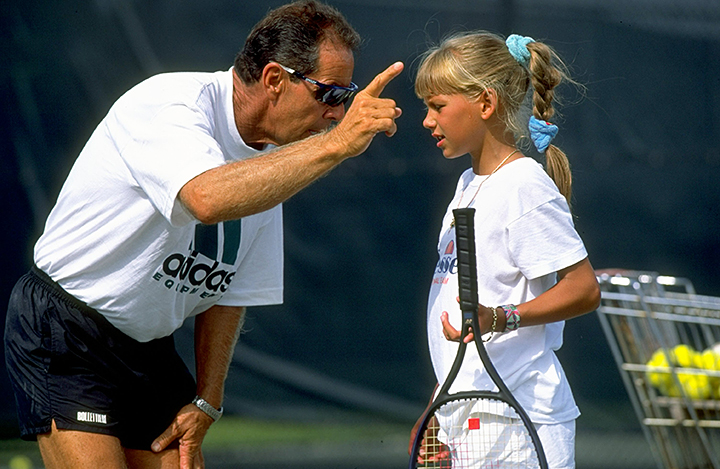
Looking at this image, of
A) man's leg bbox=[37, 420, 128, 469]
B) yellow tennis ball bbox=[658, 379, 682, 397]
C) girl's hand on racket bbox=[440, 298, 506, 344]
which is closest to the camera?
girl's hand on racket bbox=[440, 298, 506, 344]

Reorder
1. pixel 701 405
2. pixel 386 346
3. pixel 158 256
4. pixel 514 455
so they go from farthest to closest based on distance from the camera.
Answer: pixel 386 346 → pixel 701 405 → pixel 158 256 → pixel 514 455

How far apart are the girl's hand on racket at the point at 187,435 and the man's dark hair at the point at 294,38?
2.79ft

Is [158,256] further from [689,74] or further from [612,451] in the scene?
[689,74]

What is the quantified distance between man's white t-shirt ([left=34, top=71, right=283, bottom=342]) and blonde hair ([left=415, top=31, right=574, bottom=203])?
0.51m

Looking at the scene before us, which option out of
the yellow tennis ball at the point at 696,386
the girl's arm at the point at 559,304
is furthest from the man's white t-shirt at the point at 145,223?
the yellow tennis ball at the point at 696,386

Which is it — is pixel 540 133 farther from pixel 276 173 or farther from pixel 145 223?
pixel 145 223

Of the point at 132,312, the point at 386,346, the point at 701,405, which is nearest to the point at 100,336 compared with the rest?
the point at 132,312

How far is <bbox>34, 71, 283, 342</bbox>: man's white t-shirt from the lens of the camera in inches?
77.7

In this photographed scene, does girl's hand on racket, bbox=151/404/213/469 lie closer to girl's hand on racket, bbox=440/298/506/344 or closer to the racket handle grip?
girl's hand on racket, bbox=440/298/506/344

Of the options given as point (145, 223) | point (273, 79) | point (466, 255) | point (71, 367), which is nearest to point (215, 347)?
point (71, 367)

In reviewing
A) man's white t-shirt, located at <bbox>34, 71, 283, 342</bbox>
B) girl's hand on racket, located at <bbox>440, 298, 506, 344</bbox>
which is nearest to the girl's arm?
girl's hand on racket, located at <bbox>440, 298, 506, 344</bbox>

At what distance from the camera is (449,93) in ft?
7.22

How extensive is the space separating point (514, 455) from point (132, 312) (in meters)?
0.93

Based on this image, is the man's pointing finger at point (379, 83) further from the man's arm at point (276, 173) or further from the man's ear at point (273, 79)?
the man's ear at point (273, 79)
